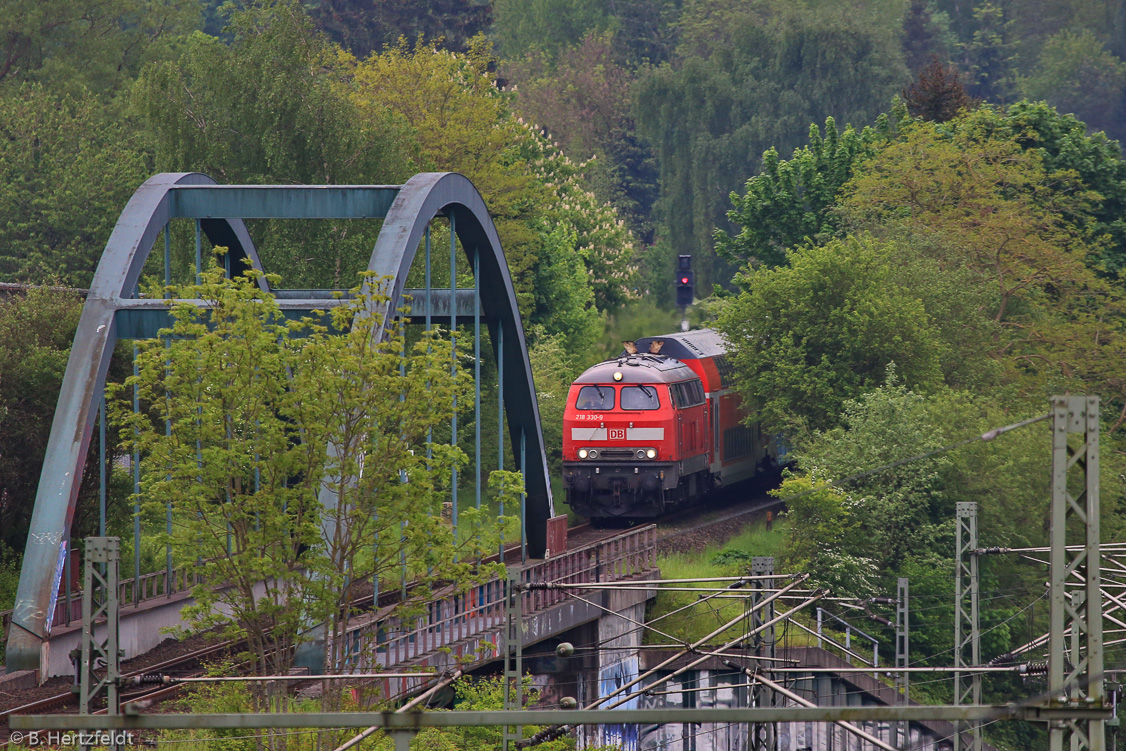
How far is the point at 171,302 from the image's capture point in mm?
16844

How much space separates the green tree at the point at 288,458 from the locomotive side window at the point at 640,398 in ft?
45.7

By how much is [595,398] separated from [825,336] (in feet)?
23.9

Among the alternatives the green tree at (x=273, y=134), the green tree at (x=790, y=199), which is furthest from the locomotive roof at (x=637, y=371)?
the green tree at (x=790, y=199)

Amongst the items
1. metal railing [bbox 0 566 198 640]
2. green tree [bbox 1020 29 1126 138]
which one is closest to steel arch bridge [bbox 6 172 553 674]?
metal railing [bbox 0 566 198 640]

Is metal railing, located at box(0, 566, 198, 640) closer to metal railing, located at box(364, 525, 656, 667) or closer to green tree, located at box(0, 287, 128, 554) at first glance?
green tree, located at box(0, 287, 128, 554)

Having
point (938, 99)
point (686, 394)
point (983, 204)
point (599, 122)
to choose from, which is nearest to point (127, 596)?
point (686, 394)

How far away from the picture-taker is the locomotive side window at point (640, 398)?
3020cm

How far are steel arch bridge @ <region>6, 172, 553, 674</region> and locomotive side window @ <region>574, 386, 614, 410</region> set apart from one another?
13.9 feet

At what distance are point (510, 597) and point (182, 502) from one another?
3748mm

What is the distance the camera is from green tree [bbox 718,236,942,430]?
1361 inches

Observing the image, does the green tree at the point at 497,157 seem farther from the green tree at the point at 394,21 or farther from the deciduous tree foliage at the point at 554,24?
the deciduous tree foliage at the point at 554,24

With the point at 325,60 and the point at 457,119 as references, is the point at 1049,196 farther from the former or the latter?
Answer: the point at 325,60

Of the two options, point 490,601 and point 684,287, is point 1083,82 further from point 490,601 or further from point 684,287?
point 490,601

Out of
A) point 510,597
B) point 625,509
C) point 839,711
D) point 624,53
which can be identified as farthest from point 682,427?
point 624,53
